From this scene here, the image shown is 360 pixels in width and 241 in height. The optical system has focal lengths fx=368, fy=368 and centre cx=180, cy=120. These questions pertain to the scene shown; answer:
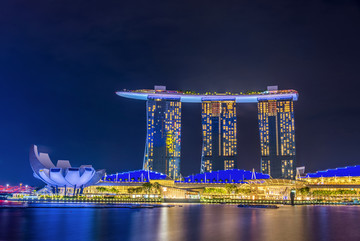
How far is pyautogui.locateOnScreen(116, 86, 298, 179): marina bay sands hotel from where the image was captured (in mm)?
145875

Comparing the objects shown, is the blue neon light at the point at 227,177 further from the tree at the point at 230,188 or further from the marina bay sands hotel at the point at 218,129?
the marina bay sands hotel at the point at 218,129

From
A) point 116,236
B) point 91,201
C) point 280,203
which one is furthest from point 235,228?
point 280,203

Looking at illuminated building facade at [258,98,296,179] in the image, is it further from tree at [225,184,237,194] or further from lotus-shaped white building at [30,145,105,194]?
lotus-shaped white building at [30,145,105,194]

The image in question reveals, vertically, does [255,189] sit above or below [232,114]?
below

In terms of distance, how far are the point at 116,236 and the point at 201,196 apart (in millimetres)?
82525

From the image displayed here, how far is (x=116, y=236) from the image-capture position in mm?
29266

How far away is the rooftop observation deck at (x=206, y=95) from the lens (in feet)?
486

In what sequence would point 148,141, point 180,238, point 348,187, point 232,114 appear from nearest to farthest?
point 180,238 < point 348,187 < point 148,141 < point 232,114

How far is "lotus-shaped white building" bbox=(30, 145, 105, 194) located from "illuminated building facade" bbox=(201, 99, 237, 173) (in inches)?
2746

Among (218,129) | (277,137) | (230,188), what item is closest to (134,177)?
(230,188)

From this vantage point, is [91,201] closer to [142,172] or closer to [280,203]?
[142,172]

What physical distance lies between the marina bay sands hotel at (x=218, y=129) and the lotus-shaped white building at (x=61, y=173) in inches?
2200

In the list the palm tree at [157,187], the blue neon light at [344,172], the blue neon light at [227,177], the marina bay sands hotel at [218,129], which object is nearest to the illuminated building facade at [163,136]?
the marina bay sands hotel at [218,129]

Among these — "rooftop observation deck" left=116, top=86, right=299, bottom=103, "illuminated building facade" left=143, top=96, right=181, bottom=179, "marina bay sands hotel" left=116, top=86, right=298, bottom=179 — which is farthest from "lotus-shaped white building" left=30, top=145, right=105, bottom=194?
"rooftop observation deck" left=116, top=86, right=299, bottom=103
